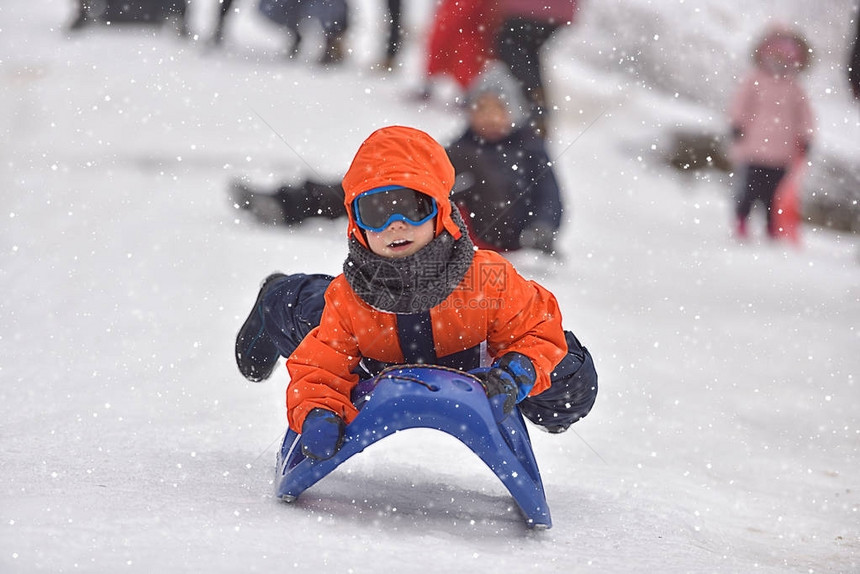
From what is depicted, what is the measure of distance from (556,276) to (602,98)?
4.30 m

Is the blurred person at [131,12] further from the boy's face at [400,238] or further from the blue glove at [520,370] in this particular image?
the blue glove at [520,370]

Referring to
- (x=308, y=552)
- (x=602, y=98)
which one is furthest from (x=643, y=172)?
(x=308, y=552)

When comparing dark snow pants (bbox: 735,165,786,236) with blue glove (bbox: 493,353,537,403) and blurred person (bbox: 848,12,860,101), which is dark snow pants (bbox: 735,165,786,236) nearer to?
blurred person (bbox: 848,12,860,101)

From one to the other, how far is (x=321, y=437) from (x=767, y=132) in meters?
4.74

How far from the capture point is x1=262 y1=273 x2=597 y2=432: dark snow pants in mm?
1745

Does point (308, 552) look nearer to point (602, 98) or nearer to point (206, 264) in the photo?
point (206, 264)

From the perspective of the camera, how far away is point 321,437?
1.44 m

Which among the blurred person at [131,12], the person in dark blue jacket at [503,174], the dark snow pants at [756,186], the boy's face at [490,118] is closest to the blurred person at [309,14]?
the blurred person at [131,12]

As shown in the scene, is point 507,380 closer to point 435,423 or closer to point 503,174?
point 435,423

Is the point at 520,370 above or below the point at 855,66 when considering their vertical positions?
below

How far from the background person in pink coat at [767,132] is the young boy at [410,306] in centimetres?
420

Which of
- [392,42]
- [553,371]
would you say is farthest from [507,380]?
[392,42]

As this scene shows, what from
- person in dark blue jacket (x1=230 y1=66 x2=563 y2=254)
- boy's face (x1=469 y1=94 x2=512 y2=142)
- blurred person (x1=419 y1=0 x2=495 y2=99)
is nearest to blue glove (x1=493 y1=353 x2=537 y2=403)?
person in dark blue jacket (x1=230 y1=66 x2=563 y2=254)

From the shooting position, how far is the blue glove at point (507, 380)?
4.75 ft
